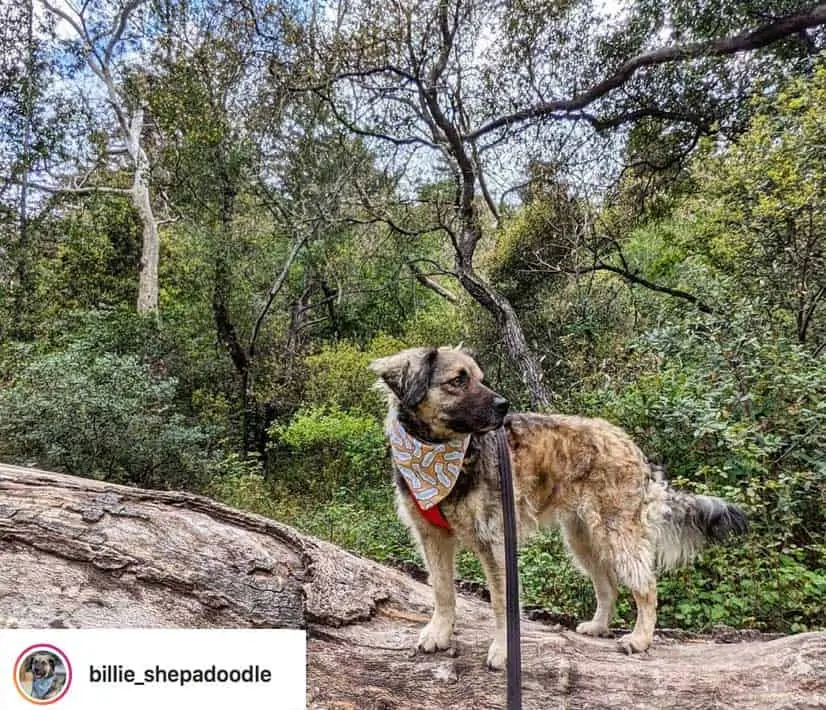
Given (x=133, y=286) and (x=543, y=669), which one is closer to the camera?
(x=543, y=669)

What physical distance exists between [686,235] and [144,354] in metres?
12.2

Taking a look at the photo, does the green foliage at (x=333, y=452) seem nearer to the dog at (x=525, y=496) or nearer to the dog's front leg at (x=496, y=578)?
the dog at (x=525, y=496)

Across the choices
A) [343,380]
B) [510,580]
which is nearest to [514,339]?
[343,380]

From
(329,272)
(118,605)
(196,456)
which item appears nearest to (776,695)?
(118,605)

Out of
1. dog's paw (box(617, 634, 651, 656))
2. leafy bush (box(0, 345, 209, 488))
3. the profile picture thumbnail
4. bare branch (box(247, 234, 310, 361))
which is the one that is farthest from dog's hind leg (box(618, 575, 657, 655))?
bare branch (box(247, 234, 310, 361))

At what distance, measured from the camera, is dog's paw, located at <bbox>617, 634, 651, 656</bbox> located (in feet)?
9.47

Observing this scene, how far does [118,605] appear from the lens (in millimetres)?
2549

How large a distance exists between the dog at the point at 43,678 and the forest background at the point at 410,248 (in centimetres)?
298

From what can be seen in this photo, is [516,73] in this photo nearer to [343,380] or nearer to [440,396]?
[343,380]

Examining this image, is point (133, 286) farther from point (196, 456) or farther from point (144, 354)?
point (196, 456)

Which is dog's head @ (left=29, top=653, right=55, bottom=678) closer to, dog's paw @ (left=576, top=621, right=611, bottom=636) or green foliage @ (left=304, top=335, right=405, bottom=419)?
dog's paw @ (left=576, top=621, right=611, bottom=636)

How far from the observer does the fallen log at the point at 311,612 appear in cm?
237

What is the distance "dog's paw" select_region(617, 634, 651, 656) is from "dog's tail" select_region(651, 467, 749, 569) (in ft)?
2.06

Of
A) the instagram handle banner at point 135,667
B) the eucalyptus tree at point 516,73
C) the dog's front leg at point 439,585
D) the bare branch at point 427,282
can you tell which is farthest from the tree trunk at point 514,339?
the instagram handle banner at point 135,667
